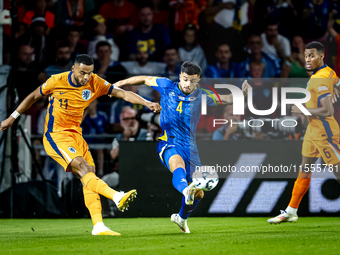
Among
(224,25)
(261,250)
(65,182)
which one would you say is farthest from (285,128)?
(261,250)

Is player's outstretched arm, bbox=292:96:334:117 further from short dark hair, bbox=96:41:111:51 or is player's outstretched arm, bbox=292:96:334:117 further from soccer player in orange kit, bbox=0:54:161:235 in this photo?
short dark hair, bbox=96:41:111:51

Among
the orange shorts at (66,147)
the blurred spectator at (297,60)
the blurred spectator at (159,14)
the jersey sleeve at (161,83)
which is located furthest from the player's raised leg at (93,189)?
the blurred spectator at (159,14)

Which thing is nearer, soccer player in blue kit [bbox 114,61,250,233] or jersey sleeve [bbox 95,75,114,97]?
soccer player in blue kit [bbox 114,61,250,233]

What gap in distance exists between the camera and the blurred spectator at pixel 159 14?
10906 millimetres

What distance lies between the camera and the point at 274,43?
1064 centimetres

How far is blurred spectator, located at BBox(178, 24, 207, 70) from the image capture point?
1025 centimetres

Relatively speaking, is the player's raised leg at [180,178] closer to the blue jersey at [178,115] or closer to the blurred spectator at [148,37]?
the blue jersey at [178,115]

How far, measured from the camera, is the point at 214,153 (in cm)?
863

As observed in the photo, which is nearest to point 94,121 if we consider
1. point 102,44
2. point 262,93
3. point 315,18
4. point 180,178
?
point 102,44

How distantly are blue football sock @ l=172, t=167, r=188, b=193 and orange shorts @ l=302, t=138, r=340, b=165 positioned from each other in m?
2.22

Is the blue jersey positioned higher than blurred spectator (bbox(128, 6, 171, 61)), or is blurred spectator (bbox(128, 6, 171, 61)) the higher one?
blurred spectator (bbox(128, 6, 171, 61))

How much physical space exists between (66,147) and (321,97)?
11.6 feet

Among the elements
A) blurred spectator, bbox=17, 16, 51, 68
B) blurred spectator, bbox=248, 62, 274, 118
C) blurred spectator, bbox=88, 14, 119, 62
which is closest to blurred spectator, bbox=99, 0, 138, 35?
blurred spectator, bbox=88, 14, 119, 62

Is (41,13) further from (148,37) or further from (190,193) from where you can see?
(190,193)
